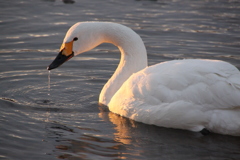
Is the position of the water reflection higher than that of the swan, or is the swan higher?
the swan

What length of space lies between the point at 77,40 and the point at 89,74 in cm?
179

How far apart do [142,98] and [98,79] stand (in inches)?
97.9

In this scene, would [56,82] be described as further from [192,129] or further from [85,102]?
[192,129]

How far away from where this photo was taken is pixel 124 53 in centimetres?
832

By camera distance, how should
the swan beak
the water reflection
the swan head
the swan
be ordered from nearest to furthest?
the water reflection
the swan
the swan head
the swan beak

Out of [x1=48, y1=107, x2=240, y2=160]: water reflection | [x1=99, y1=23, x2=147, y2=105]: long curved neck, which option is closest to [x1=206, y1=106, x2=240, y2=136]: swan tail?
[x1=48, y1=107, x2=240, y2=160]: water reflection

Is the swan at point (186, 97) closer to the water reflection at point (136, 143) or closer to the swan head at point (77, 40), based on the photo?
the water reflection at point (136, 143)

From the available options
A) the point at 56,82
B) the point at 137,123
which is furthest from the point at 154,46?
the point at 137,123

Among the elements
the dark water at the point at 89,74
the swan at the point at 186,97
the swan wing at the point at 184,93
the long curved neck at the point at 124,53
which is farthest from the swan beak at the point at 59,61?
the swan wing at the point at 184,93

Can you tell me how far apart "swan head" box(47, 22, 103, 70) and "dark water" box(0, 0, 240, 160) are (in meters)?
0.80

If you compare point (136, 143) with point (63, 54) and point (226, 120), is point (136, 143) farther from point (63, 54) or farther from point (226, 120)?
point (63, 54)

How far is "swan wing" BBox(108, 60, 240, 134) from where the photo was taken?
658 cm

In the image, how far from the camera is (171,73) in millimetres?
6875

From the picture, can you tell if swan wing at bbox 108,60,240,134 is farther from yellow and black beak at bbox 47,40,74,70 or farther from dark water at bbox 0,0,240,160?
yellow and black beak at bbox 47,40,74,70
